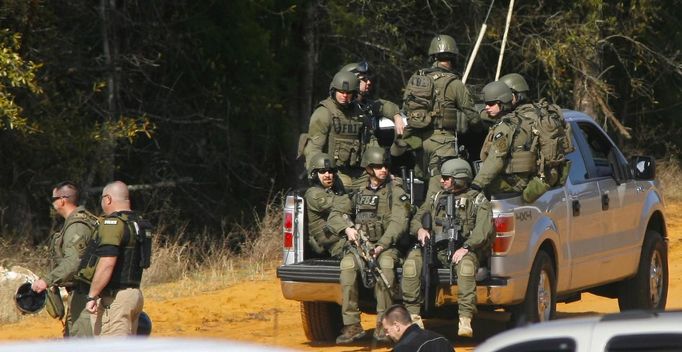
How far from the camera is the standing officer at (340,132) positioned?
458 inches

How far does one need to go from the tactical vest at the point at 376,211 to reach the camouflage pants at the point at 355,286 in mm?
271

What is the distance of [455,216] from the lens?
34.4 feet

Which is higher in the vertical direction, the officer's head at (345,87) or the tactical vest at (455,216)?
the officer's head at (345,87)

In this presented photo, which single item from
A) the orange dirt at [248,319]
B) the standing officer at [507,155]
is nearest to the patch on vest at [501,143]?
the standing officer at [507,155]

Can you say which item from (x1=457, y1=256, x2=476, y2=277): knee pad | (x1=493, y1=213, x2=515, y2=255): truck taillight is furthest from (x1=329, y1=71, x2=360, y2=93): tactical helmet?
(x1=457, y1=256, x2=476, y2=277): knee pad

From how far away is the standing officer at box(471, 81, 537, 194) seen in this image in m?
10.8

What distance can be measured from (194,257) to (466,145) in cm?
670

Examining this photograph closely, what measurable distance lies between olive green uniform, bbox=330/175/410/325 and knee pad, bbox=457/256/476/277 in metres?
0.60

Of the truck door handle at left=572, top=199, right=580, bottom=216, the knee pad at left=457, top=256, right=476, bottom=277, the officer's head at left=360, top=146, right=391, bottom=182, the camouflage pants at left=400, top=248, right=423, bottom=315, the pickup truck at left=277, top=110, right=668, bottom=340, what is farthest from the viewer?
the truck door handle at left=572, top=199, right=580, bottom=216

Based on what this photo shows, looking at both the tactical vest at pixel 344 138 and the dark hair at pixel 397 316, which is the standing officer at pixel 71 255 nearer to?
the dark hair at pixel 397 316

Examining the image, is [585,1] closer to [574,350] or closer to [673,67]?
[673,67]

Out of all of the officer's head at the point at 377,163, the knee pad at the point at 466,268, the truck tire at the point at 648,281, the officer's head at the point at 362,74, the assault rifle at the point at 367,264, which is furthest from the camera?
the truck tire at the point at 648,281

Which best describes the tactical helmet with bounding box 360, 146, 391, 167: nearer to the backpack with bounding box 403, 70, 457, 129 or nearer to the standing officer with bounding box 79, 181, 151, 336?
the backpack with bounding box 403, 70, 457, 129

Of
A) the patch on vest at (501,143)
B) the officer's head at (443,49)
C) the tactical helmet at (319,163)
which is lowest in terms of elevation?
the tactical helmet at (319,163)
